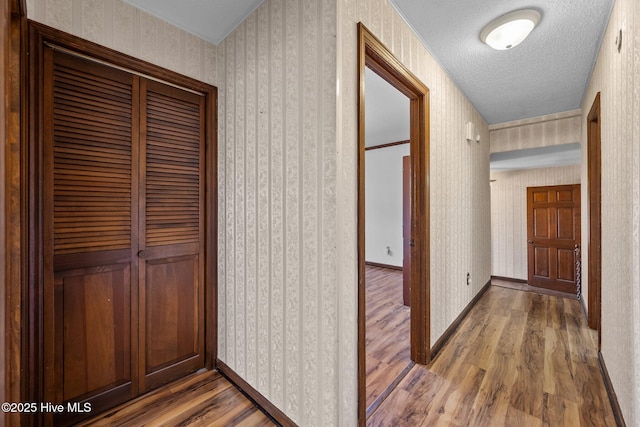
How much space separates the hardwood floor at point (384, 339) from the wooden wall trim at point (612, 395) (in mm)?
1146

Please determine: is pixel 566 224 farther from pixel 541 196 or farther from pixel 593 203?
pixel 593 203

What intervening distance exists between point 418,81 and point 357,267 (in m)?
1.45

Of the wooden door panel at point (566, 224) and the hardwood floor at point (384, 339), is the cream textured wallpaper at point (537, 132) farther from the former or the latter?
the hardwood floor at point (384, 339)

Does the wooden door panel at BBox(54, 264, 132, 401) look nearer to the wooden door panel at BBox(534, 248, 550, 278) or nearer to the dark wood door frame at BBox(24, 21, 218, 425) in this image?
the dark wood door frame at BBox(24, 21, 218, 425)

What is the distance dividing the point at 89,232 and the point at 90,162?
395mm

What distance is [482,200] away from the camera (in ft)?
11.8

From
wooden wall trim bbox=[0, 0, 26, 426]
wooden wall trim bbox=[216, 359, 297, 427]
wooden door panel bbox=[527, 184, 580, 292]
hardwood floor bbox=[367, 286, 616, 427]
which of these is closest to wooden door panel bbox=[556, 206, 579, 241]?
wooden door panel bbox=[527, 184, 580, 292]

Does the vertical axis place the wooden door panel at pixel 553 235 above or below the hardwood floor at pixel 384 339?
above

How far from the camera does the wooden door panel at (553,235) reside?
4.35 meters

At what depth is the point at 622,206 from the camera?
1.50 meters

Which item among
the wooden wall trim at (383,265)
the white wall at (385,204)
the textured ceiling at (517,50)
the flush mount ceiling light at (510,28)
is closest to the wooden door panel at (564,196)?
the textured ceiling at (517,50)

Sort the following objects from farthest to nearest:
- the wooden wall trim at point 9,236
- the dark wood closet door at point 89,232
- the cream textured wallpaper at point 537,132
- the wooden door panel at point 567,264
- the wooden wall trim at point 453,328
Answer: the wooden door panel at point 567,264 < the cream textured wallpaper at point 537,132 < the wooden wall trim at point 453,328 < the dark wood closet door at point 89,232 < the wooden wall trim at point 9,236

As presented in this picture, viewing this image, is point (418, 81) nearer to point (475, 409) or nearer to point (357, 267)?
point (357, 267)

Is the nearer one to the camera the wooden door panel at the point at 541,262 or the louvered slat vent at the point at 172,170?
the louvered slat vent at the point at 172,170
